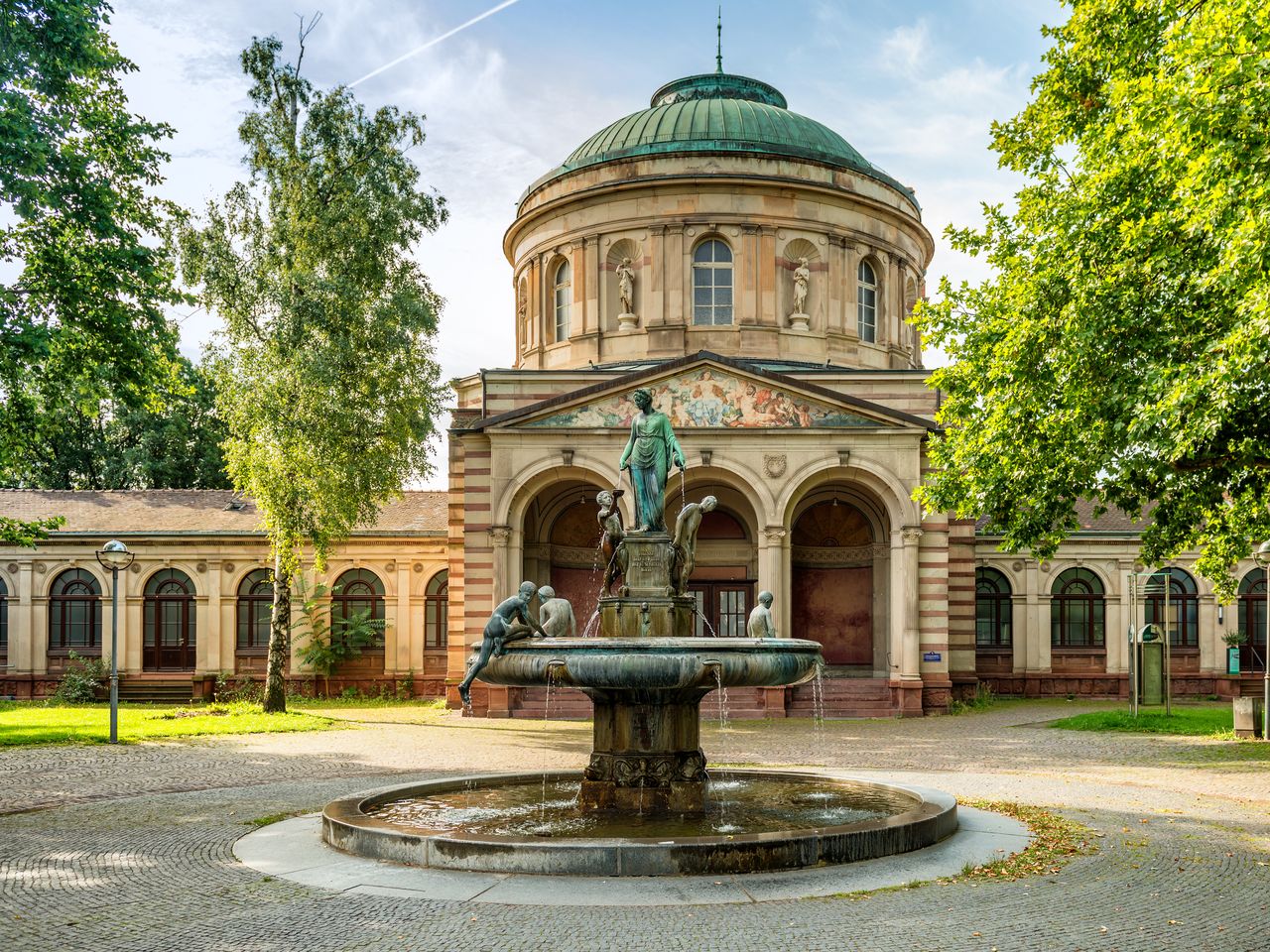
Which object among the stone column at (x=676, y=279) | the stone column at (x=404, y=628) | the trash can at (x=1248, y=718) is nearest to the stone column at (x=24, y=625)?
the stone column at (x=404, y=628)

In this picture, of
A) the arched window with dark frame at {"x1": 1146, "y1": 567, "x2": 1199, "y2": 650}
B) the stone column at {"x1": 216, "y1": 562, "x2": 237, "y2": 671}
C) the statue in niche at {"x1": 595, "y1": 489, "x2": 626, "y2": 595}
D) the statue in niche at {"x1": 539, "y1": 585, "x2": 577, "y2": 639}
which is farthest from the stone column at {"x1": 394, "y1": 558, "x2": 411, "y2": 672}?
the statue in niche at {"x1": 595, "y1": 489, "x2": 626, "y2": 595}

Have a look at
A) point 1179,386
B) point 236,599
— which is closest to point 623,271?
point 236,599

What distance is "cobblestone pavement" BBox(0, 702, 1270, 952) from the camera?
24.9ft

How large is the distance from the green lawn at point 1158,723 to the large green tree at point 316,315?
18.1m

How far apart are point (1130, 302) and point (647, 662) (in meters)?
9.75

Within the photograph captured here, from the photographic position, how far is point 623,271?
36719mm

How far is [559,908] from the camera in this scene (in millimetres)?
8234

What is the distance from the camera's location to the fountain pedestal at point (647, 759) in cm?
1166

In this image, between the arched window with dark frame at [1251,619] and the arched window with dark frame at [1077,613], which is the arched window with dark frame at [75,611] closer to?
the arched window with dark frame at [1077,613]

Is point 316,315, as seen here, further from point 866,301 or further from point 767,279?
point 866,301

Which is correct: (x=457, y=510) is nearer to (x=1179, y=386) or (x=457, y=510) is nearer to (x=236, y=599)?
(x=236, y=599)

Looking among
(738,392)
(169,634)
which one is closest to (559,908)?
(738,392)

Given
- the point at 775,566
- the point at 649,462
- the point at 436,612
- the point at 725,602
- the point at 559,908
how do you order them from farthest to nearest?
the point at 436,612, the point at 725,602, the point at 775,566, the point at 649,462, the point at 559,908

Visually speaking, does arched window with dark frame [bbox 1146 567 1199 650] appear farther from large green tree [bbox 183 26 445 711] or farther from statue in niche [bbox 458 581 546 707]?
A: statue in niche [bbox 458 581 546 707]
